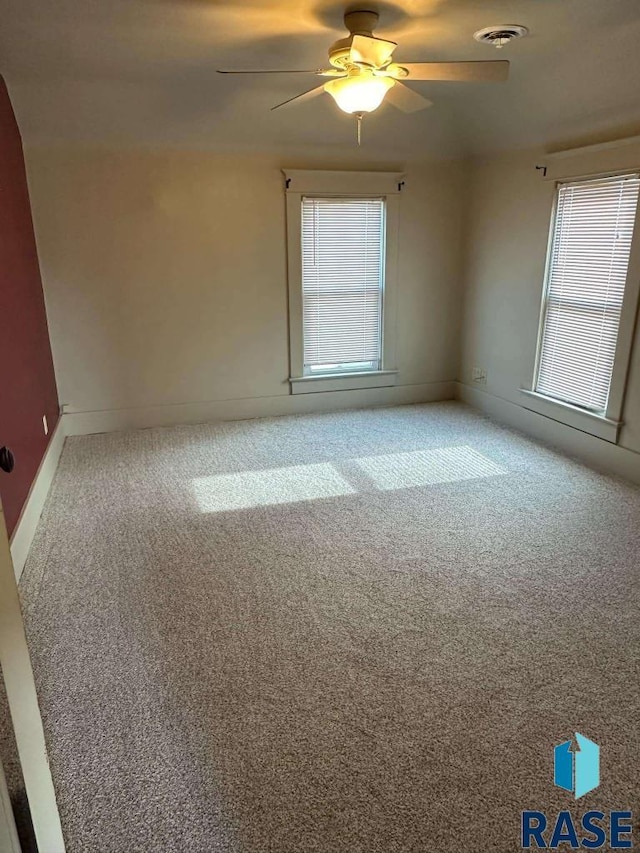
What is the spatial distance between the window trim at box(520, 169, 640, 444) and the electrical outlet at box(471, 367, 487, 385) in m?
0.67

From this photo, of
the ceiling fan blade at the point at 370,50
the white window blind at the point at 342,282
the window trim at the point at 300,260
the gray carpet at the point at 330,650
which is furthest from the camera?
the white window blind at the point at 342,282

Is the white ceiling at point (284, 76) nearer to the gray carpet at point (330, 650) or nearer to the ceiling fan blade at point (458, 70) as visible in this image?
the ceiling fan blade at point (458, 70)

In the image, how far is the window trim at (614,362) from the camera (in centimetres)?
363

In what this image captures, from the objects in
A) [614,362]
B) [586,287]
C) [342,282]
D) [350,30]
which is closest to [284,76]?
[350,30]

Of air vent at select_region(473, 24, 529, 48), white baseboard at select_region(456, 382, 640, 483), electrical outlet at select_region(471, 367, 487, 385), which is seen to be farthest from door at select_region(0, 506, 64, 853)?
electrical outlet at select_region(471, 367, 487, 385)

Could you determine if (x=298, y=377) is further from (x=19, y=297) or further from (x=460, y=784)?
(x=460, y=784)

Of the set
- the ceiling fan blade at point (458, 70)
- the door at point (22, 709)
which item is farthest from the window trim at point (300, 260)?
the door at point (22, 709)

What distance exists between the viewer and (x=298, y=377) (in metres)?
5.23

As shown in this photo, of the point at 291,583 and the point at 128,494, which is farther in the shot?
the point at 128,494

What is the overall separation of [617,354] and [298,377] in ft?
8.34

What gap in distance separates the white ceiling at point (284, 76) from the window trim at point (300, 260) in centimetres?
23

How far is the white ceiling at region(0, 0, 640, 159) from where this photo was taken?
281 centimetres

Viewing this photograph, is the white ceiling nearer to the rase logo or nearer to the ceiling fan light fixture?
the ceiling fan light fixture

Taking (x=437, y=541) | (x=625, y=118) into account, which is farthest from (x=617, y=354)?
(x=437, y=541)
